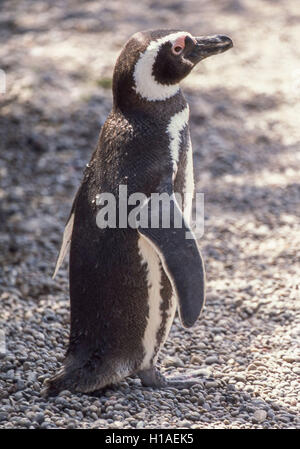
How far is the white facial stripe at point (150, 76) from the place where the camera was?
292 centimetres

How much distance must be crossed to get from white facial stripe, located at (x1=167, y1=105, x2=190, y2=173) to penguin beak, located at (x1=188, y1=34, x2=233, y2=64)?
21cm

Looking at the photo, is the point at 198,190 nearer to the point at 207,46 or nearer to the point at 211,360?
the point at 211,360

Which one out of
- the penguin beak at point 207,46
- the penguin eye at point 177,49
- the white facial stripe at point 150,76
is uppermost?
the penguin beak at point 207,46

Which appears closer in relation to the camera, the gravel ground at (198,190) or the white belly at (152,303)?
the white belly at (152,303)

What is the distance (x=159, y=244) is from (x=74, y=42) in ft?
15.3

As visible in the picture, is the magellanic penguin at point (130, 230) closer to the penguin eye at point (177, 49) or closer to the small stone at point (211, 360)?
the penguin eye at point (177, 49)

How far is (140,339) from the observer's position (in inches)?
119

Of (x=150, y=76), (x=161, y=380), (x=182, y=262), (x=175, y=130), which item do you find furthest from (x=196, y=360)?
(x=150, y=76)

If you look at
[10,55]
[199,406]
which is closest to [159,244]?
[199,406]

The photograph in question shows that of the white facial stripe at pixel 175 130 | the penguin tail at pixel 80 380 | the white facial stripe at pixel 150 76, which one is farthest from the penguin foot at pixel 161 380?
the white facial stripe at pixel 150 76

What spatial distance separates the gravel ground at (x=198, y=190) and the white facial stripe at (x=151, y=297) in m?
0.18

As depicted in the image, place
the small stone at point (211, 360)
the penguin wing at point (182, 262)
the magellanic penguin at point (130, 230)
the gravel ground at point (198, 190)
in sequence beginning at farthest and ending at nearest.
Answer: the small stone at point (211, 360) < the gravel ground at point (198, 190) < the magellanic penguin at point (130, 230) < the penguin wing at point (182, 262)

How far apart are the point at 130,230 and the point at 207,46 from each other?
0.82 meters

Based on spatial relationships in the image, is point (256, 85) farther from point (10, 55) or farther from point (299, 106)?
point (10, 55)
